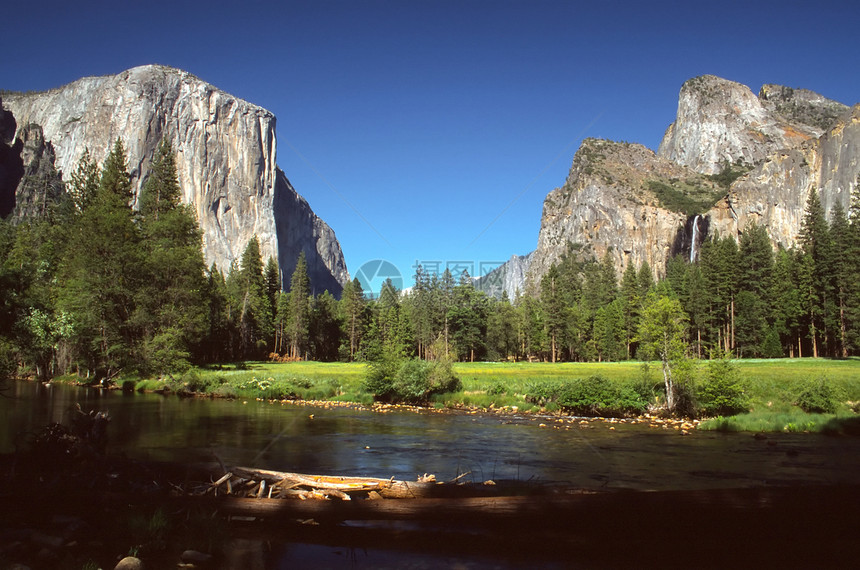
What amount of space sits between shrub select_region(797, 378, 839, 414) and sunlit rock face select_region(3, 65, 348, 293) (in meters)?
161

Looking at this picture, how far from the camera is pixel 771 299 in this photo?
72375 millimetres

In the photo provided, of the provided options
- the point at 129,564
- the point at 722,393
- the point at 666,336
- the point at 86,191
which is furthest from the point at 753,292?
the point at 86,191

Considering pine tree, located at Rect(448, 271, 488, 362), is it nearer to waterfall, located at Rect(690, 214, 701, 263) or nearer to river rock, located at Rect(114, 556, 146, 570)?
river rock, located at Rect(114, 556, 146, 570)

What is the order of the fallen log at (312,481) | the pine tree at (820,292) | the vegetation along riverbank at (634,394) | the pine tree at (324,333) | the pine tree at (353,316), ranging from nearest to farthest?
the fallen log at (312,481)
the vegetation along riverbank at (634,394)
the pine tree at (820,292)
the pine tree at (353,316)
the pine tree at (324,333)

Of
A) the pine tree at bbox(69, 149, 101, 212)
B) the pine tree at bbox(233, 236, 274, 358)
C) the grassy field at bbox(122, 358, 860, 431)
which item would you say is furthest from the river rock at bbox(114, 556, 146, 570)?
the pine tree at bbox(233, 236, 274, 358)

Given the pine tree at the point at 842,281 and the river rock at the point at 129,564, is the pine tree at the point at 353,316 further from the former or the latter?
the river rock at the point at 129,564

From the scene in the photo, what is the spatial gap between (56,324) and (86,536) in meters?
21.4

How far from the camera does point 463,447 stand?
787 inches

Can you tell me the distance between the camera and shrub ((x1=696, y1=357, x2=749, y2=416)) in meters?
27.7

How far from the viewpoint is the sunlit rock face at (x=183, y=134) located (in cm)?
16350

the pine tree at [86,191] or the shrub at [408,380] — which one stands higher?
the pine tree at [86,191]

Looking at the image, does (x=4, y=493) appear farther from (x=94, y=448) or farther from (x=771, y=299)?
(x=771, y=299)

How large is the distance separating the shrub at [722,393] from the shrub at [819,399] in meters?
2.65

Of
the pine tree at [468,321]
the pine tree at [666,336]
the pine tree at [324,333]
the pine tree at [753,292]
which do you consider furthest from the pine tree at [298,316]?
the pine tree at [666,336]
